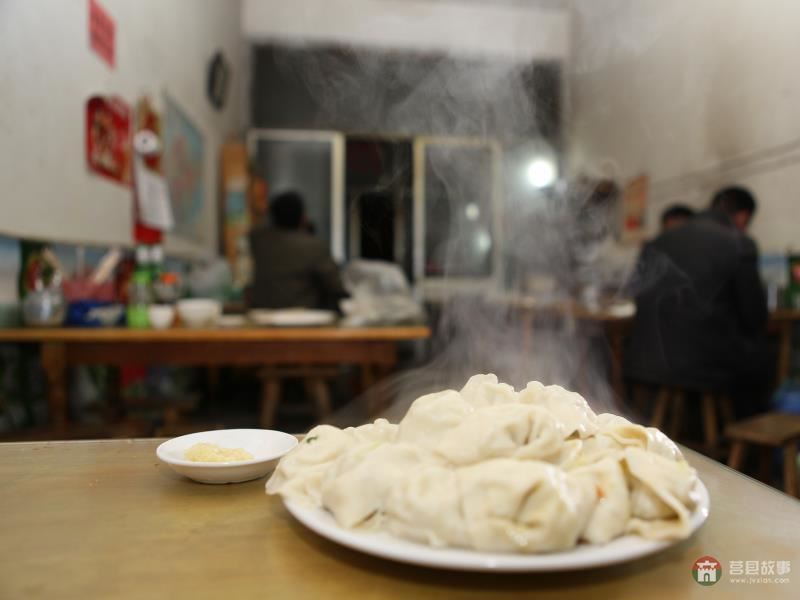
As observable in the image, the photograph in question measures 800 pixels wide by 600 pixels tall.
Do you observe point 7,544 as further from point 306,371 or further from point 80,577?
point 306,371

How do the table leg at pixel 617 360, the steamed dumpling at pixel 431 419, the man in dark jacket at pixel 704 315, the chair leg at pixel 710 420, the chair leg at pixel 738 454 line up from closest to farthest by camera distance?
the steamed dumpling at pixel 431 419
the chair leg at pixel 738 454
the man in dark jacket at pixel 704 315
the chair leg at pixel 710 420
the table leg at pixel 617 360

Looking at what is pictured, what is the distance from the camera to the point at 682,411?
3342mm

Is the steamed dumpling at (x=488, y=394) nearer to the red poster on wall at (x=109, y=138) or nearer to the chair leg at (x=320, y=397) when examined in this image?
the chair leg at (x=320, y=397)

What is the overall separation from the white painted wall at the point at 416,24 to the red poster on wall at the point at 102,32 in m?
3.93

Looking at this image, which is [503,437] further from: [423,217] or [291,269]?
[423,217]

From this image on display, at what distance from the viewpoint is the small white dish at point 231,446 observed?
749mm

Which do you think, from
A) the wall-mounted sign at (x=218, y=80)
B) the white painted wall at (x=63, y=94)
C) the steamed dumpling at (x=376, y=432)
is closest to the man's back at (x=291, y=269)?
the white painted wall at (x=63, y=94)

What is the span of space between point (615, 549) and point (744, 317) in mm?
2901

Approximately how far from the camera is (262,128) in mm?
7188

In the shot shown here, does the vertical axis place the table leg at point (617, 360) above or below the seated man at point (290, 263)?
below

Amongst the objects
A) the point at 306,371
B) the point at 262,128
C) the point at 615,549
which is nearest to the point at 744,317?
the point at 306,371

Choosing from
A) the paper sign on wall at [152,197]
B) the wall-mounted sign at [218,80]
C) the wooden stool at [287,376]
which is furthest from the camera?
the wall-mounted sign at [218,80]

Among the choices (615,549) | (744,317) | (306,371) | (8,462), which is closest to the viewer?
(615,549)

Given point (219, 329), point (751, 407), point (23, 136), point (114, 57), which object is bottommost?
point (751, 407)
